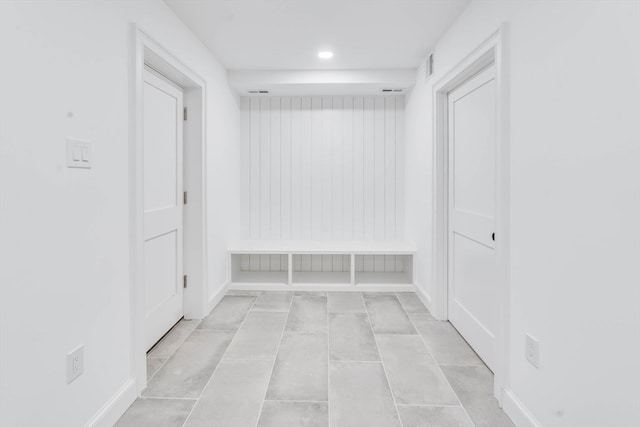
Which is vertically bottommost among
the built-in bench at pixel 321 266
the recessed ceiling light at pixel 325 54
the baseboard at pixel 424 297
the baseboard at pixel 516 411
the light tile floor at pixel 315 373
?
the light tile floor at pixel 315 373

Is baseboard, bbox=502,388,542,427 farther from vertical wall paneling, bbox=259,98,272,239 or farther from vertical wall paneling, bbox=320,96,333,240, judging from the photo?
vertical wall paneling, bbox=259,98,272,239

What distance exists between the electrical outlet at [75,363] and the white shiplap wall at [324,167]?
9.38 feet

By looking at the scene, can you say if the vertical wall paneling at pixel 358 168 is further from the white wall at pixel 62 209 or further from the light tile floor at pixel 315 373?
the white wall at pixel 62 209

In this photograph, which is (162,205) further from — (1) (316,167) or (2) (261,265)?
(1) (316,167)

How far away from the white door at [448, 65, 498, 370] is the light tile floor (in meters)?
0.21

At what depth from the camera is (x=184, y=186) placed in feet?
9.82

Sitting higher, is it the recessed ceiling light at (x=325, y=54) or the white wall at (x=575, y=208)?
the recessed ceiling light at (x=325, y=54)

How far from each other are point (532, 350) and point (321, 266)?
116 inches

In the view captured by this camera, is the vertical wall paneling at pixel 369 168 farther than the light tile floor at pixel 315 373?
Yes

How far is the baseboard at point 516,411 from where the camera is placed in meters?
1.59

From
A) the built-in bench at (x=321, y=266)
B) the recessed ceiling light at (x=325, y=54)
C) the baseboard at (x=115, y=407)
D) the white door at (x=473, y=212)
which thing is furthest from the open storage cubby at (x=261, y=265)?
the baseboard at (x=115, y=407)

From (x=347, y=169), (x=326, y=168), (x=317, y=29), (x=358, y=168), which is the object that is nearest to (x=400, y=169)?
(x=358, y=168)

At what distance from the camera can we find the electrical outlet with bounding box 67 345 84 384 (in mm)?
1442

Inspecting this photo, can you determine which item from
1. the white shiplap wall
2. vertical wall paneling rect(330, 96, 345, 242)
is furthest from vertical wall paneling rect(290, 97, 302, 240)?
vertical wall paneling rect(330, 96, 345, 242)
